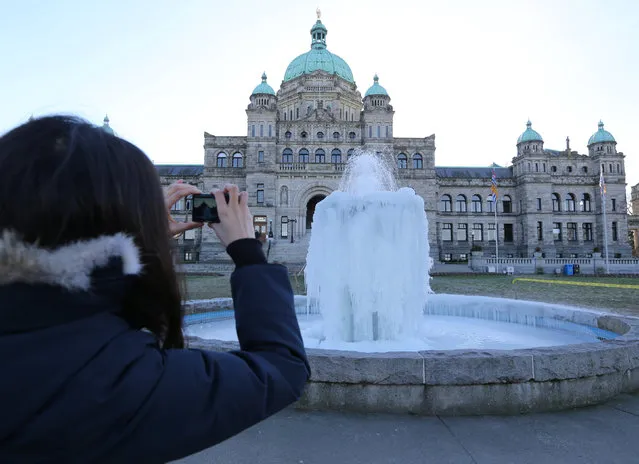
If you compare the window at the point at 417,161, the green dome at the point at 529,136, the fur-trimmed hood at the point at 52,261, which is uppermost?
the green dome at the point at 529,136

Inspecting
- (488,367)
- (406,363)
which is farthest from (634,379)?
(406,363)

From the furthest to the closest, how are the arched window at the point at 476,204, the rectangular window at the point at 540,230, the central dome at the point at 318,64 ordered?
the arched window at the point at 476,204, the central dome at the point at 318,64, the rectangular window at the point at 540,230

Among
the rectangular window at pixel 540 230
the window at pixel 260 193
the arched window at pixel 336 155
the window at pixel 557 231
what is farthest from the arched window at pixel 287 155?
the window at pixel 557 231

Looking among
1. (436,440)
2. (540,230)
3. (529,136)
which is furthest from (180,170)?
(436,440)

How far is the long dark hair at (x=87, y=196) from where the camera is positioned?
94 cm

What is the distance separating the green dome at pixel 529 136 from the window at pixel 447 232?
42.8 feet

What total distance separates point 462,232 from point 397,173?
38.3 feet

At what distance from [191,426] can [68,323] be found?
1.23 ft

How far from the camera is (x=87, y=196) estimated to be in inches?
38.6

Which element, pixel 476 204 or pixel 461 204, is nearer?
pixel 476 204

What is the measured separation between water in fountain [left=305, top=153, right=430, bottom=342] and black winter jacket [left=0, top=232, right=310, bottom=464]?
5.83 metres

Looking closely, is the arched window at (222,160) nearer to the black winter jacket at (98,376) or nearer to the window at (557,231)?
the window at (557,231)

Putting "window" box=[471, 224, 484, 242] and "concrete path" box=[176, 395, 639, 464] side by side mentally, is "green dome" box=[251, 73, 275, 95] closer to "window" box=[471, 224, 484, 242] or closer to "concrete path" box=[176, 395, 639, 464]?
"window" box=[471, 224, 484, 242]

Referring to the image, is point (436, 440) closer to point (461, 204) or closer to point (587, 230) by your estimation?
point (461, 204)
